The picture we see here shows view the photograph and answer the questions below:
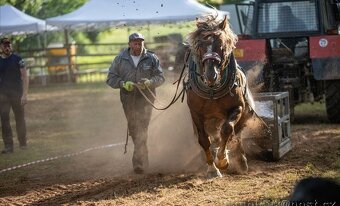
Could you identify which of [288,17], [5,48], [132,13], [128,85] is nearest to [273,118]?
[128,85]

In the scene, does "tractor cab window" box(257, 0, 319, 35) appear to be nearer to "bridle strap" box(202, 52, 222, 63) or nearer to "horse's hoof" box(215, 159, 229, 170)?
"horse's hoof" box(215, 159, 229, 170)

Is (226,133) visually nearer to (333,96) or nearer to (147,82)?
(147,82)

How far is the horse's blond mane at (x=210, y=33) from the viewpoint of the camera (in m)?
8.09

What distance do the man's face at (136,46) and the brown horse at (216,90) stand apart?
91cm

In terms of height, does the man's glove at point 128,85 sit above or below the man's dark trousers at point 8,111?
above

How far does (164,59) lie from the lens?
26.8 meters

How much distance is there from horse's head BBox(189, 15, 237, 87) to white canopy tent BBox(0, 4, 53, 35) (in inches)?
735

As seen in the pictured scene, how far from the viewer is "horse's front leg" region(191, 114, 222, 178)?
28.0 ft

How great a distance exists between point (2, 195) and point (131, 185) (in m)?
1.49

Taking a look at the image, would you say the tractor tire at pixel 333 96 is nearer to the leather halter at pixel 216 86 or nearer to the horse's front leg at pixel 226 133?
the horse's front leg at pixel 226 133

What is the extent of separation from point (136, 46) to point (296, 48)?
4.97 meters

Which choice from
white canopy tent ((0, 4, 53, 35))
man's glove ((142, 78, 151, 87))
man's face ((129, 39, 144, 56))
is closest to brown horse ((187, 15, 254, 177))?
man's glove ((142, 78, 151, 87))

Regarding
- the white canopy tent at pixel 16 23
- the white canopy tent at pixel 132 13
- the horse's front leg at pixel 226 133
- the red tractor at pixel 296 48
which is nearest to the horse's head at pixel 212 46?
the horse's front leg at pixel 226 133

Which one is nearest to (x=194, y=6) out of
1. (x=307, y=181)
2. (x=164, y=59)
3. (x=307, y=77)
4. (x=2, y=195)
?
(x=164, y=59)
